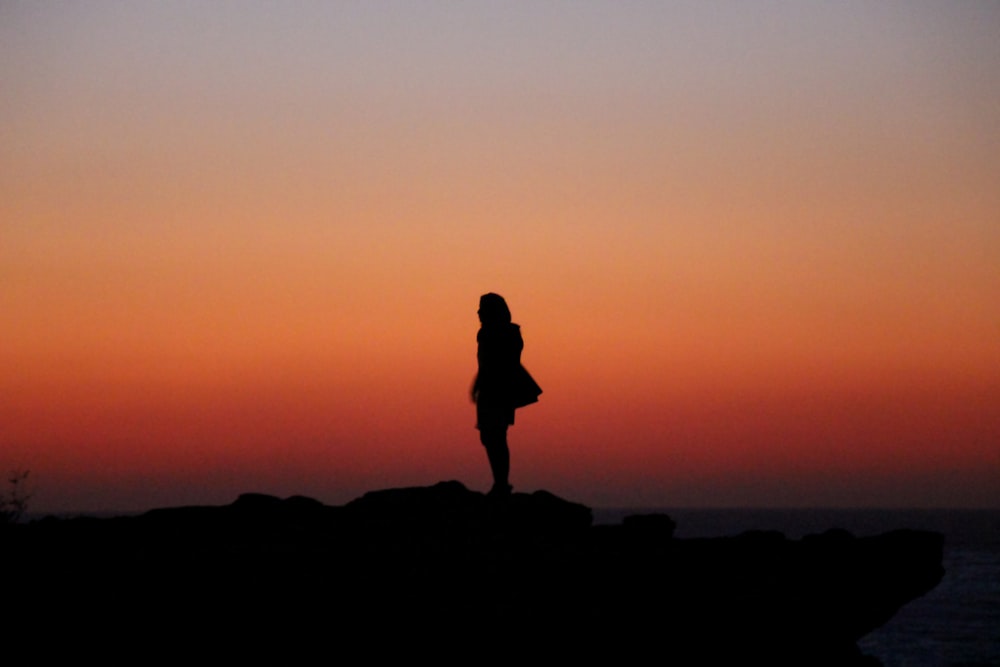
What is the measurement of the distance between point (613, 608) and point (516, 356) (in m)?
3.88

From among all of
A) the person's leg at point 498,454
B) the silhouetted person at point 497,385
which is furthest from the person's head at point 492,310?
the person's leg at point 498,454

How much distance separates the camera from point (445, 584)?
1416 centimetres

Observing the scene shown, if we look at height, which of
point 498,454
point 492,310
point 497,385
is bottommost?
point 498,454

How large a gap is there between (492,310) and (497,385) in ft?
2.98

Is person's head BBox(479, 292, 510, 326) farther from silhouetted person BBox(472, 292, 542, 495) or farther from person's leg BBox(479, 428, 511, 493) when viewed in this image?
person's leg BBox(479, 428, 511, 493)

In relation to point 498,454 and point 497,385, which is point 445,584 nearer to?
point 498,454

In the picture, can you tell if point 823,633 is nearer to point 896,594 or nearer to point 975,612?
point 896,594

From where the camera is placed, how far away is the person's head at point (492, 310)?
1697cm

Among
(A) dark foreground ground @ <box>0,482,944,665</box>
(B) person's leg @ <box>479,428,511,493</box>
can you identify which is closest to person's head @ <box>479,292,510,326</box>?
(B) person's leg @ <box>479,428,511,493</box>

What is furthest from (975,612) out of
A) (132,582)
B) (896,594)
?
(132,582)

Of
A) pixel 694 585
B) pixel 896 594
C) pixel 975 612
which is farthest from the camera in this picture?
pixel 975 612

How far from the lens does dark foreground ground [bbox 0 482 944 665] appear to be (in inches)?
534

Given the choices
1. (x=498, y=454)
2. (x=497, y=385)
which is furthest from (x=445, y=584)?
(x=497, y=385)

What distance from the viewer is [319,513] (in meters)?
16.5
